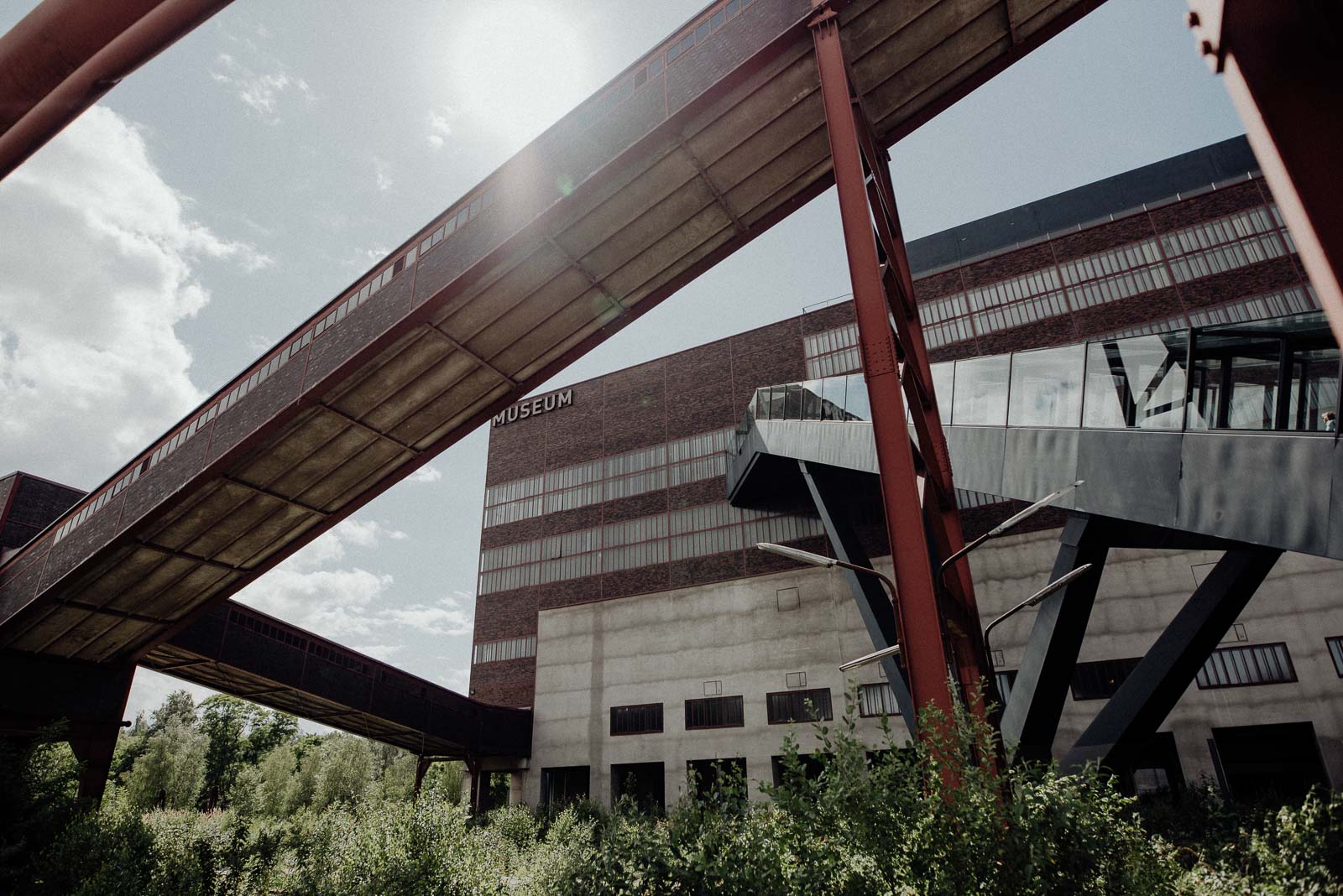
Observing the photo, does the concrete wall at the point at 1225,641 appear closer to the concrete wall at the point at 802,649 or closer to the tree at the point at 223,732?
the concrete wall at the point at 802,649

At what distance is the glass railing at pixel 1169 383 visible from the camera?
7.25 meters

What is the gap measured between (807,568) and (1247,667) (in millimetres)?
14701

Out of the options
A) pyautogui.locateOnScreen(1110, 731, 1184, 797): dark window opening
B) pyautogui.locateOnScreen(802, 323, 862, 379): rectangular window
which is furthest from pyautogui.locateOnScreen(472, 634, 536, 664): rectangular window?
pyautogui.locateOnScreen(1110, 731, 1184, 797): dark window opening

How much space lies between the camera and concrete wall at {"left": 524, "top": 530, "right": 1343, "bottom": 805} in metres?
21.1

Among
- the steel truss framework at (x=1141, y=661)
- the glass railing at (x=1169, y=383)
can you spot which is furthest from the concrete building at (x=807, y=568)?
the steel truss framework at (x=1141, y=661)

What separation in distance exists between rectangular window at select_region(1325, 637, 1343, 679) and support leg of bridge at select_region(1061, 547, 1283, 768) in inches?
573

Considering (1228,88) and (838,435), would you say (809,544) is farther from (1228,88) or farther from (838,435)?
(1228,88)

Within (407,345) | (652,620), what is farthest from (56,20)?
(652,620)

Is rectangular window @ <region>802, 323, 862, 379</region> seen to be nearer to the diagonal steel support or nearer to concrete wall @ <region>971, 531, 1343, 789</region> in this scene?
concrete wall @ <region>971, 531, 1343, 789</region>

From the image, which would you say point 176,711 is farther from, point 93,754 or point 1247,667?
point 1247,667

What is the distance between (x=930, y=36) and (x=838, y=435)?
10238 millimetres


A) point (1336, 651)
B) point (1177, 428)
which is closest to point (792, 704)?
point (1336, 651)

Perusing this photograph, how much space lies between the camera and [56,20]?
157cm

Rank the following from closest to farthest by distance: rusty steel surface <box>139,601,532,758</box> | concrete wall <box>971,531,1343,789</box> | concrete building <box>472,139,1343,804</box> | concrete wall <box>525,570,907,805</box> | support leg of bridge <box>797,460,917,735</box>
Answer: support leg of bridge <box>797,460,917,735</box>, concrete wall <box>971,531,1343,789</box>, concrete building <box>472,139,1343,804</box>, rusty steel surface <box>139,601,532,758</box>, concrete wall <box>525,570,907,805</box>
